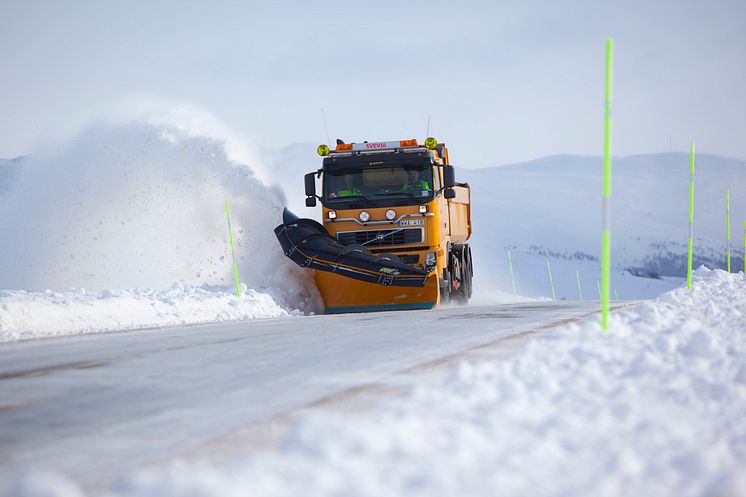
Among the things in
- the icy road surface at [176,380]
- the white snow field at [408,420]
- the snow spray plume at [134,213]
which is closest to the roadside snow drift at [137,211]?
the snow spray plume at [134,213]

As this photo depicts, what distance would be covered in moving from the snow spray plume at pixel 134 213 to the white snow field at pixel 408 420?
11.9m

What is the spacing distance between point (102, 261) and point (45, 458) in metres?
18.1

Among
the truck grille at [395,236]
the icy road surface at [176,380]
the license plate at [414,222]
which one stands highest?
the icy road surface at [176,380]

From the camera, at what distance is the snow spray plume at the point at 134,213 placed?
68.2 ft

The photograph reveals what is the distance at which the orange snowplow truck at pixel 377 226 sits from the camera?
55.8ft

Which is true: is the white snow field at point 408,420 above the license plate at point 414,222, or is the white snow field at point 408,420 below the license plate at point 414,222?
above

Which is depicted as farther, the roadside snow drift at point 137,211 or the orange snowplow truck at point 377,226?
the roadside snow drift at point 137,211

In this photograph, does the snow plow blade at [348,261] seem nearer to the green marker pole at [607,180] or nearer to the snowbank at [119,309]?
the snowbank at [119,309]

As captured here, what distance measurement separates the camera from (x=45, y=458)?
426 centimetres

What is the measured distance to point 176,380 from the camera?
6715 mm

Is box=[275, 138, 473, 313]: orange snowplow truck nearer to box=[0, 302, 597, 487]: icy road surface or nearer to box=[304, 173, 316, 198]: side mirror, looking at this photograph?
box=[304, 173, 316, 198]: side mirror

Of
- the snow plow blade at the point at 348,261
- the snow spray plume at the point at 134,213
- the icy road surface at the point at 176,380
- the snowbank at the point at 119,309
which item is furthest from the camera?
the snow spray plume at the point at 134,213

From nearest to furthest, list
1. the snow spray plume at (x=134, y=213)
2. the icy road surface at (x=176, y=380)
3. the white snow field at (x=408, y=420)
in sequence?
the white snow field at (x=408, y=420) < the icy road surface at (x=176, y=380) < the snow spray plume at (x=134, y=213)

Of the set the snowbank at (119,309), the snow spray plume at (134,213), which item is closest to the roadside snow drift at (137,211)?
the snow spray plume at (134,213)
